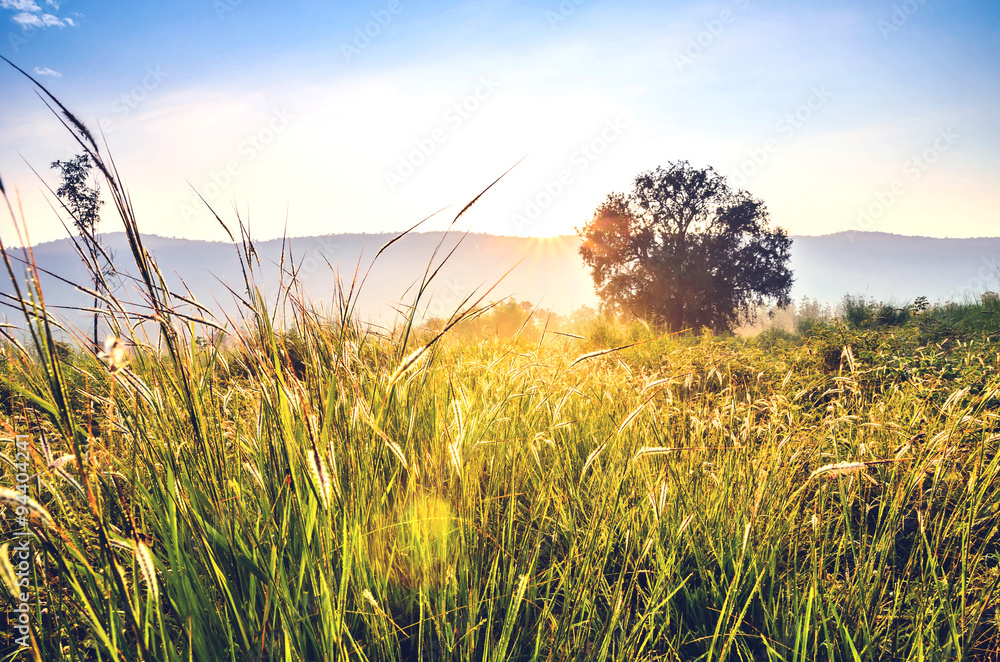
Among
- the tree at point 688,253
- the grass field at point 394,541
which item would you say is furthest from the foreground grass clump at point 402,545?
the tree at point 688,253

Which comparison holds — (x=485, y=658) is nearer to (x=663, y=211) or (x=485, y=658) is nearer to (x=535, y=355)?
(x=535, y=355)

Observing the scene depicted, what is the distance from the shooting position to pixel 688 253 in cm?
1755

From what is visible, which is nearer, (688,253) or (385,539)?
(385,539)

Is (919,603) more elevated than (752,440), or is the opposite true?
(752,440)

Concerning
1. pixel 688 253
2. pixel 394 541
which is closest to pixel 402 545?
pixel 394 541

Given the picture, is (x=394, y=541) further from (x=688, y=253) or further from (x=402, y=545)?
(x=688, y=253)

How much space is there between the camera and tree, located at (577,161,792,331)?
A: 57.2 ft

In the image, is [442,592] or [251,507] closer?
[442,592]

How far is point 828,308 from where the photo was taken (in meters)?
13.8

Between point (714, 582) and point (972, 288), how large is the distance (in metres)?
13.7

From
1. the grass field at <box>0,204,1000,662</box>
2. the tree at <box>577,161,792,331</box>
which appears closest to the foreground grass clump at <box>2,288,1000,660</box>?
the grass field at <box>0,204,1000,662</box>

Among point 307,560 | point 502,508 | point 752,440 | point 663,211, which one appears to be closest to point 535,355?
point 502,508

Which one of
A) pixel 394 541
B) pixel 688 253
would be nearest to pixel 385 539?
pixel 394 541

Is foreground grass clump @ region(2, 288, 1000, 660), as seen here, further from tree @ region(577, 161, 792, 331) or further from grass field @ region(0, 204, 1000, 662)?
tree @ region(577, 161, 792, 331)
